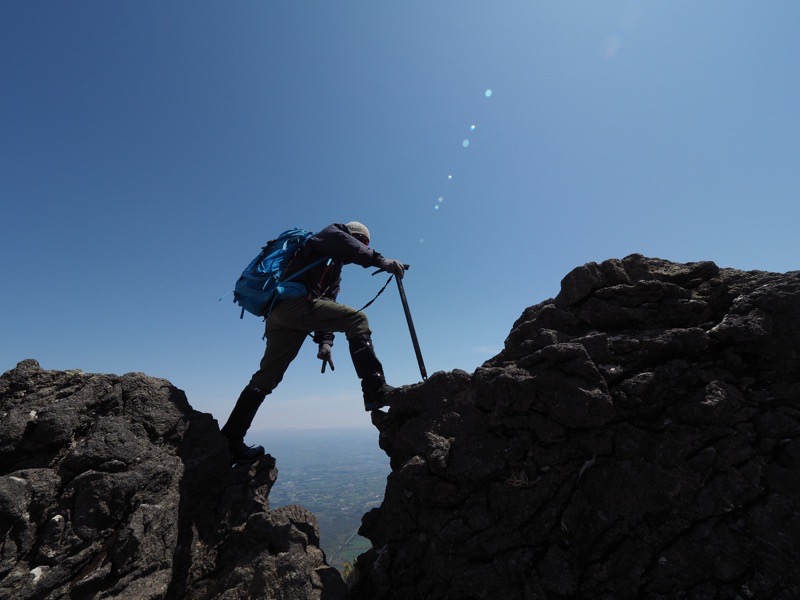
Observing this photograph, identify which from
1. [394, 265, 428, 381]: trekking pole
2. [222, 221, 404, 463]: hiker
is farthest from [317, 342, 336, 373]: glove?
[394, 265, 428, 381]: trekking pole

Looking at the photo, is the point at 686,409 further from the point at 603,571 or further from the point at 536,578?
the point at 536,578

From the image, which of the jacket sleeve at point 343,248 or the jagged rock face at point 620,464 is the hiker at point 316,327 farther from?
the jagged rock face at point 620,464

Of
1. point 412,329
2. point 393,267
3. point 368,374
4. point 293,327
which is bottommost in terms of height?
point 368,374

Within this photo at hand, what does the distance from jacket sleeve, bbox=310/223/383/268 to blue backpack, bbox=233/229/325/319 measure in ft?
1.39

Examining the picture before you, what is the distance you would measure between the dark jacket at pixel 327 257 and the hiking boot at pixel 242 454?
2.92 metres

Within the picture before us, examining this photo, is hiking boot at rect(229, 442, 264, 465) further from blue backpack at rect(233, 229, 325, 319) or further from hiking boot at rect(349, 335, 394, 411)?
blue backpack at rect(233, 229, 325, 319)

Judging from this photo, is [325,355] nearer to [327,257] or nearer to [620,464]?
[327,257]

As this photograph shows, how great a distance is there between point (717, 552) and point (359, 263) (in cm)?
750

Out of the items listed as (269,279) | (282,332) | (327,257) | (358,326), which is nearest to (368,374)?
(358,326)

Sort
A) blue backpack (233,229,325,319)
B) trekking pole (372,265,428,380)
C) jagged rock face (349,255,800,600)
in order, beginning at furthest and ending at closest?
trekking pole (372,265,428,380)
blue backpack (233,229,325,319)
jagged rock face (349,255,800,600)

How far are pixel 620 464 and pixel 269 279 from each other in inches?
295

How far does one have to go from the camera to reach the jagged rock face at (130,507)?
5.32 metres

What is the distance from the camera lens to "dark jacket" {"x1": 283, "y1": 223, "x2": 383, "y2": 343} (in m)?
8.31

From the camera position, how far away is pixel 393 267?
8.65 metres
